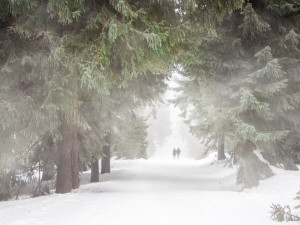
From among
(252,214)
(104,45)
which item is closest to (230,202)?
(252,214)

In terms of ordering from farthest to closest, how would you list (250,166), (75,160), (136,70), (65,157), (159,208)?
(75,160) → (250,166) → (65,157) → (159,208) → (136,70)

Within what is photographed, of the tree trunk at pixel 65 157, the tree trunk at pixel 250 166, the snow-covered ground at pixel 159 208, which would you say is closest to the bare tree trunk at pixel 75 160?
the tree trunk at pixel 65 157

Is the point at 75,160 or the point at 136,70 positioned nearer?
the point at 136,70

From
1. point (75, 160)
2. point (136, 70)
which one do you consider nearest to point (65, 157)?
point (75, 160)

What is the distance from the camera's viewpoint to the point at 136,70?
6535mm

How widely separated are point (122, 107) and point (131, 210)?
6.64 metres

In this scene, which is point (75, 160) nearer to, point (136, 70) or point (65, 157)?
point (65, 157)

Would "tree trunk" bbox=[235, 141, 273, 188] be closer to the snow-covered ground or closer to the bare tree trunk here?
the snow-covered ground

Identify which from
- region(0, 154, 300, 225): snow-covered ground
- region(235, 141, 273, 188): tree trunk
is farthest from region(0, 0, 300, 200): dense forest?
region(0, 154, 300, 225): snow-covered ground

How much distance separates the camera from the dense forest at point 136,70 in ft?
19.6

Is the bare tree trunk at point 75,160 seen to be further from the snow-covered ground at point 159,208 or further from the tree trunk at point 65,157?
the snow-covered ground at point 159,208

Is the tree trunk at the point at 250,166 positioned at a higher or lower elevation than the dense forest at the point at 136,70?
lower

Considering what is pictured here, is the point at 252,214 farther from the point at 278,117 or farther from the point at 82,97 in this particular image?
the point at 82,97

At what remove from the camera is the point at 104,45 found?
559 centimetres
